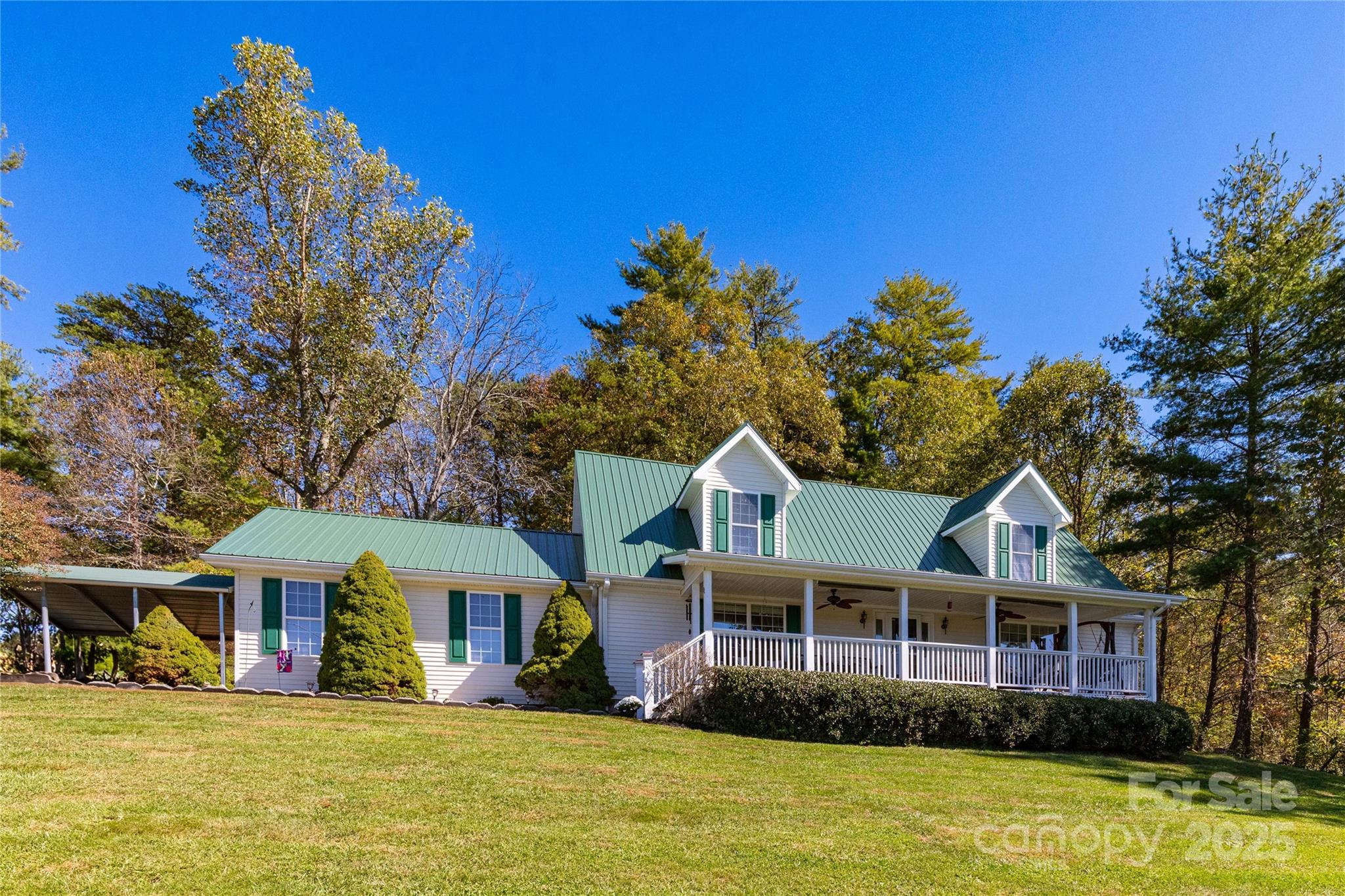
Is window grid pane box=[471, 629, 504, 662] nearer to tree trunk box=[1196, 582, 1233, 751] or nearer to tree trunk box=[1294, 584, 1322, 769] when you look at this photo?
tree trunk box=[1196, 582, 1233, 751]

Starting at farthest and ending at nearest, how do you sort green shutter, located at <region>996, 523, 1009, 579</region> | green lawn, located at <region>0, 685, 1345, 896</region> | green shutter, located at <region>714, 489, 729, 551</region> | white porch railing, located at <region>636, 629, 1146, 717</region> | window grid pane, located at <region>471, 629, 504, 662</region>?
green shutter, located at <region>996, 523, 1009, 579</region>, green shutter, located at <region>714, 489, 729, 551</region>, window grid pane, located at <region>471, 629, 504, 662</region>, white porch railing, located at <region>636, 629, 1146, 717</region>, green lawn, located at <region>0, 685, 1345, 896</region>

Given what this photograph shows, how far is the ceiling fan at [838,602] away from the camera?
57.1 ft

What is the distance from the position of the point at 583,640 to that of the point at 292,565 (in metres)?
5.92

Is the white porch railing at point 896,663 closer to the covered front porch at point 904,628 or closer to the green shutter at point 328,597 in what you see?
the covered front porch at point 904,628

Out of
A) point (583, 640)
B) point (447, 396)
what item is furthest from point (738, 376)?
point (583, 640)

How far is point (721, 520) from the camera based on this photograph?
685 inches

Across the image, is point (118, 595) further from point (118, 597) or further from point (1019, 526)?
point (1019, 526)

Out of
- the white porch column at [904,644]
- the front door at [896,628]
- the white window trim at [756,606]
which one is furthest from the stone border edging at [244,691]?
the front door at [896,628]

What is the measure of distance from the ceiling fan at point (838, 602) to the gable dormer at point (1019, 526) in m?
3.32

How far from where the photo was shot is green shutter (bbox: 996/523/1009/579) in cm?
1834

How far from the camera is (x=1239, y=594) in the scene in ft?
65.4

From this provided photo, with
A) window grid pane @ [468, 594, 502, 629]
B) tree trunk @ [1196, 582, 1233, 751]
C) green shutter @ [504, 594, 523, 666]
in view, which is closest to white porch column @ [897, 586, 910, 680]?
green shutter @ [504, 594, 523, 666]

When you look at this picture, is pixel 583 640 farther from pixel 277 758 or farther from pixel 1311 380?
pixel 1311 380

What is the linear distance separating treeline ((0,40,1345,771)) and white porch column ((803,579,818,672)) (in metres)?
10.1
